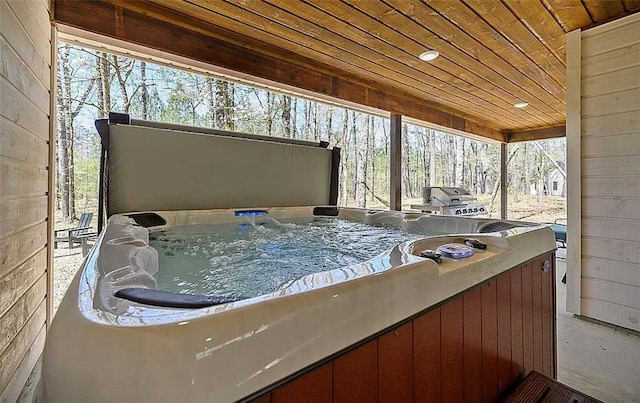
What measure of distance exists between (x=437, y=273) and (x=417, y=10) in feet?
6.44

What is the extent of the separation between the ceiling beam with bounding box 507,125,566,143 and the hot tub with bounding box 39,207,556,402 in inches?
233

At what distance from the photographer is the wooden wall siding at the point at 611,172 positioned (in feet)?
6.56

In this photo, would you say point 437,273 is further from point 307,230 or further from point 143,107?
point 143,107

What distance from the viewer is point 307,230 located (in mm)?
2266

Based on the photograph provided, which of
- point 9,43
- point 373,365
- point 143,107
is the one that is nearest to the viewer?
point 373,365

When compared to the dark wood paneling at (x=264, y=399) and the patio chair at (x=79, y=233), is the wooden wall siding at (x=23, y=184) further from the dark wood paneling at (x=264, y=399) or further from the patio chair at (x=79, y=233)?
the dark wood paneling at (x=264, y=399)

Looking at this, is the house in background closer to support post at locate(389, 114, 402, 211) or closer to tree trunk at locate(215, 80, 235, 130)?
support post at locate(389, 114, 402, 211)

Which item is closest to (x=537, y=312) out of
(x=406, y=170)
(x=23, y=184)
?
(x=23, y=184)

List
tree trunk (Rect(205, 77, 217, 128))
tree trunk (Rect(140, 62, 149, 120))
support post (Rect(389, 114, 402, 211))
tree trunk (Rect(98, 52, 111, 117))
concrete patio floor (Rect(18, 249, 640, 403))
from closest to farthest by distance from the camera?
concrete patio floor (Rect(18, 249, 640, 403)) → support post (Rect(389, 114, 402, 211)) → tree trunk (Rect(98, 52, 111, 117)) → tree trunk (Rect(140, 62, 149, 120)) → tree trunk (Rect(205, 77, 217, 128))

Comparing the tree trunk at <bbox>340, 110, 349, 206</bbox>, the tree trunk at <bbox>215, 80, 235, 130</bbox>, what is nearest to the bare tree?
the tree trunk at <bbox>215, 80, 235, 130</bbox>

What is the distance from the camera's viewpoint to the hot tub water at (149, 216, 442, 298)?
3.52ft

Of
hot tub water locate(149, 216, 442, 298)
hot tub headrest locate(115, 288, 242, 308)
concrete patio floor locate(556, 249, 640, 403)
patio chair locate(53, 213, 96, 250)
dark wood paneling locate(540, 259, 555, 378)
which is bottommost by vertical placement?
concrete patio floor locate(556, 249, 640, 403)

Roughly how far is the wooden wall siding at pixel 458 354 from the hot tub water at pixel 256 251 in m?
0.36

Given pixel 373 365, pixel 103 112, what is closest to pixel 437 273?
pixel 373 365
